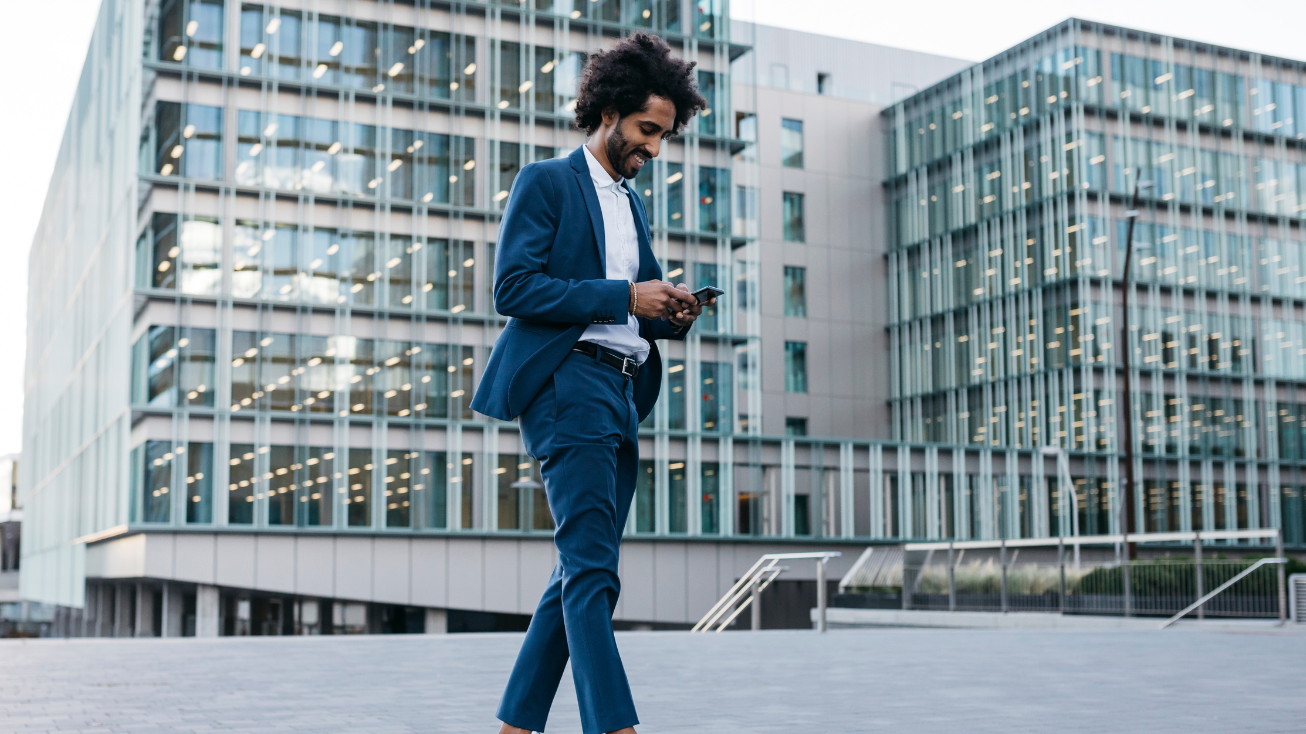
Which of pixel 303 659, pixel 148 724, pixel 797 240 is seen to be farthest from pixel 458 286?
pixel 148 724

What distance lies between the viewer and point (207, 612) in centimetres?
3406

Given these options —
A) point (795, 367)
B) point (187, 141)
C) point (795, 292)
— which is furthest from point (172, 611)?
point (795, 292)

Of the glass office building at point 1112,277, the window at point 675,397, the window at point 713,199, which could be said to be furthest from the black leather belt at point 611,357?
the glass office building at point 1112,277

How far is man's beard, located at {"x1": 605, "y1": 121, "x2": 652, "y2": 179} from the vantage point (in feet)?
12.6

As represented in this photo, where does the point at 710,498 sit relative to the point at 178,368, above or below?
below

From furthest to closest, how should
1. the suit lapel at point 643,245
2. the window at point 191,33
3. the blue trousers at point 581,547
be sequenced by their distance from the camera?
the window at point 191,33 < the suit lapel at point 643,245 < the blue trousers at point 581,547

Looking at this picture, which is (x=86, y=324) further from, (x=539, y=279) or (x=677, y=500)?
(x=539, y=279)

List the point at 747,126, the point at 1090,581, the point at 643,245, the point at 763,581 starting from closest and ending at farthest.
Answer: the point at 643,245 → the point at 1090,581 → the point at 763,581 → the point at 747,126

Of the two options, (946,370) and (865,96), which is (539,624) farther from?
(865,96)

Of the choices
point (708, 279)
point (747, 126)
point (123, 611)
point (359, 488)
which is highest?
point (747, 126)

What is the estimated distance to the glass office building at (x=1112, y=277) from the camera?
44781 millimetres

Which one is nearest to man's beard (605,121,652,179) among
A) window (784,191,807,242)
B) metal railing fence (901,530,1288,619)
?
metal railing fence (901,530,1288,619)

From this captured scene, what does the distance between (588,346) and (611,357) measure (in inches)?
3.0

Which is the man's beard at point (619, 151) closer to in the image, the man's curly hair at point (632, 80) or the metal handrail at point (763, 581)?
the man's curly hair at point (632, 80)
